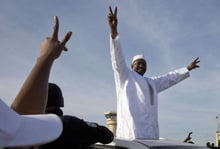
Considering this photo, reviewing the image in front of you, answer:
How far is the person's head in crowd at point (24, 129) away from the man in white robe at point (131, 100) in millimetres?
3525

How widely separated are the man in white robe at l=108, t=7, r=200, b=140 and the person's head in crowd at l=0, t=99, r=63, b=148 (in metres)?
3.52

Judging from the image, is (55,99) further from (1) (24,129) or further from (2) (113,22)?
(2) (113,22)

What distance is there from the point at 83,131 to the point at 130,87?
370 cm

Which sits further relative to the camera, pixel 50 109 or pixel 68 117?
pixel 50 109

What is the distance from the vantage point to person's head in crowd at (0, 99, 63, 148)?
0.90 m

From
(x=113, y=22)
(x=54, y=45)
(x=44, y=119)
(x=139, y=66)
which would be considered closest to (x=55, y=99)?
(x=54, y=45)

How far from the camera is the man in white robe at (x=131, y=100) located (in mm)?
4531

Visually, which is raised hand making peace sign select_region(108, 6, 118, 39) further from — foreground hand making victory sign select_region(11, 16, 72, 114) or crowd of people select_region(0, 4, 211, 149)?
foreground hand making victory sign select_region(11, 16, 72, 114)

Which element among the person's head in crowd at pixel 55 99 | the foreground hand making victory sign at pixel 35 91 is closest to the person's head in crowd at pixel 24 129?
the foreground hand making victory sign at pixel 35 91

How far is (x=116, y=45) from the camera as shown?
182 inches

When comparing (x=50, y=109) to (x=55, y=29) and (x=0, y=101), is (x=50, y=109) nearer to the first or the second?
(x=55, y=29)

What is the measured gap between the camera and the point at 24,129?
3.04 feet

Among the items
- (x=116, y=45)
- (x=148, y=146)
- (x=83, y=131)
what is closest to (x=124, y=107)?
(x=116, y=45)

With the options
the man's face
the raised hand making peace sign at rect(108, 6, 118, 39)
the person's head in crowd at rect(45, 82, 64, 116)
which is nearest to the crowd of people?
the person's head in crowd at rect(45, 82, 64, 116)
